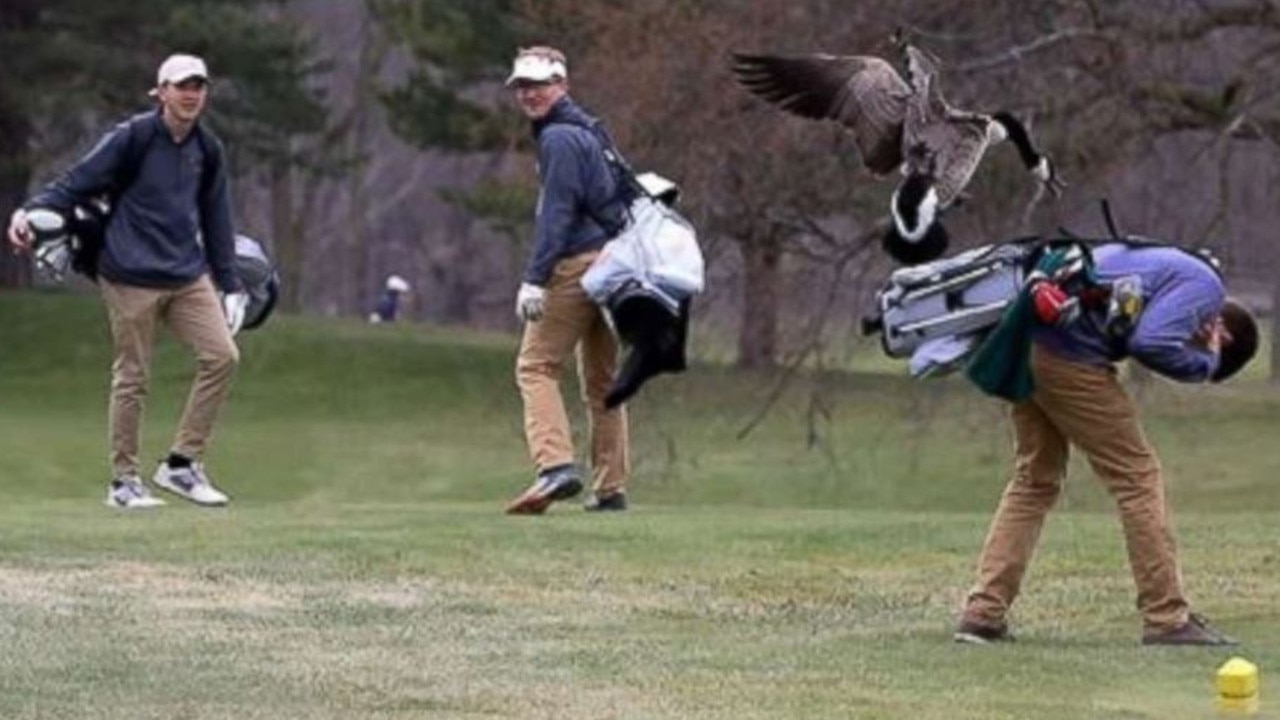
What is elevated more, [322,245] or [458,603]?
[458,603]

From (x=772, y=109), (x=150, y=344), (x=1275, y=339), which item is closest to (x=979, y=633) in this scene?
(x=150, y=344)

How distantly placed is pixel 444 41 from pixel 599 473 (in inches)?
940

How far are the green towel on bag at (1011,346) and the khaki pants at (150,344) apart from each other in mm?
5330

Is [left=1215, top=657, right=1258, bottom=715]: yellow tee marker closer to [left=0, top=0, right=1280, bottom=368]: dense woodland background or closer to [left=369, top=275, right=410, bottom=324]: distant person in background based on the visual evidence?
[left=0, top=0, right=1280, bottom=368]: dense woodland background

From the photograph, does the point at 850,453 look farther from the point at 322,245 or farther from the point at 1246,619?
the point at 322,245

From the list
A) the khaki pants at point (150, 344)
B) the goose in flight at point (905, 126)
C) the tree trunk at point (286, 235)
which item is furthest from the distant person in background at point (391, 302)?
the goose in flight at point (905, 126)

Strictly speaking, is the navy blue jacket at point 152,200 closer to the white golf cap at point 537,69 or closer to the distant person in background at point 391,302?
the white golf cap at point 537,69

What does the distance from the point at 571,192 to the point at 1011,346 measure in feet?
12.8

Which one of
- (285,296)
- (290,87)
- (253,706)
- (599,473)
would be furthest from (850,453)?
(285,296)

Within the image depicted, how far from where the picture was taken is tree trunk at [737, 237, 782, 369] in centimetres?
2941

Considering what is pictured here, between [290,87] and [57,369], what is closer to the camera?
[57,369]

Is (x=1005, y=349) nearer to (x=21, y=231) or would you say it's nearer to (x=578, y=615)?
(x=578, y=615)

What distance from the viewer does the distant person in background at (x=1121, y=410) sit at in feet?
32.2

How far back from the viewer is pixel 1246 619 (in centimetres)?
1130
